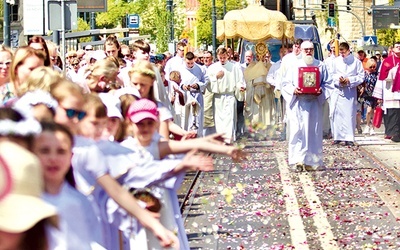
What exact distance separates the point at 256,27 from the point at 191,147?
966 inches

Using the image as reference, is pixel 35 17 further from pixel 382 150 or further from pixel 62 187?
pixel 62 187

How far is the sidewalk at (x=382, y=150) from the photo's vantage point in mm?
18369

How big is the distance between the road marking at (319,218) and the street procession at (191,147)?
25 millimetres

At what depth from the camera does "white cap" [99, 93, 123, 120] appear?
6664 mm

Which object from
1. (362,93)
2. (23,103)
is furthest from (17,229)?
(362,93)

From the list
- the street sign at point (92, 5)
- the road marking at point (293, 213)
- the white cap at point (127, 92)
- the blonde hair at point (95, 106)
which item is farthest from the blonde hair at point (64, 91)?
the street sign at point (92, 5)

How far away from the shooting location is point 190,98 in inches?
896

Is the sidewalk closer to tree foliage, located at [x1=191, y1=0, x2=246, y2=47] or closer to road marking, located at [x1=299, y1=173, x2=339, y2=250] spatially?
road marking, located at [x1=299, y1=173, x2=339, y2=250]

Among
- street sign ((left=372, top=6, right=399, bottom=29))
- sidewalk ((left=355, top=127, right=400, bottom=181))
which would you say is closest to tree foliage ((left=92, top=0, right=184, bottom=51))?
street sign ((left=372, top=6, right=399, bottom=29))

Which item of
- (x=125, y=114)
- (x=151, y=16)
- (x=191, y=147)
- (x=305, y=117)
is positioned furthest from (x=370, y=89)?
(x=151, y=16)

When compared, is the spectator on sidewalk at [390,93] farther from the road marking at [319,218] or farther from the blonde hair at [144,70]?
the blonde hair at [144,70]

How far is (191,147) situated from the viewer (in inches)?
233

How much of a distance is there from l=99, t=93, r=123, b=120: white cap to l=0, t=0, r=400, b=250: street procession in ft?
0.07

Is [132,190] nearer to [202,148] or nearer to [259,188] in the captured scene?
[202,148]
